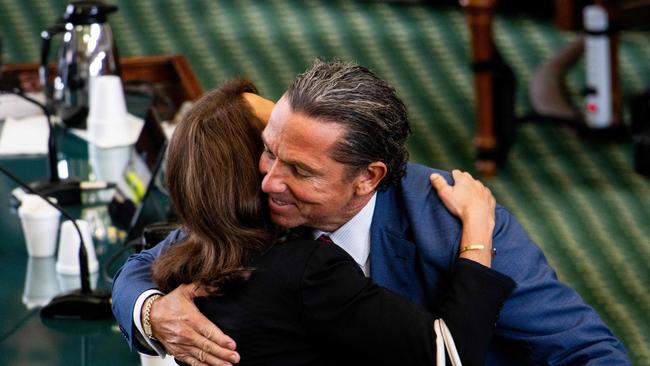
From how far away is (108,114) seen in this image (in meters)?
3.13

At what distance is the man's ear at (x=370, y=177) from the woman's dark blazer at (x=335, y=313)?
0.11 metres

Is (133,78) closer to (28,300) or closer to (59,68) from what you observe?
(59,68)

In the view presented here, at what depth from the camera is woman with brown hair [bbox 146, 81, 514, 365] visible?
59.6 inches

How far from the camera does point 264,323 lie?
5.15ft

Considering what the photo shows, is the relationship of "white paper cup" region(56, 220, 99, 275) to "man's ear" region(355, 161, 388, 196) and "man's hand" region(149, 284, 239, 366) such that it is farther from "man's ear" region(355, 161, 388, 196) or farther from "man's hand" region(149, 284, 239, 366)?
"man's ear" region(355, 161, 388, 196)

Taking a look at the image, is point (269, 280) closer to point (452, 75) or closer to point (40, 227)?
point (40, 227)

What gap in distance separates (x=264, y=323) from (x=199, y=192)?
19cm

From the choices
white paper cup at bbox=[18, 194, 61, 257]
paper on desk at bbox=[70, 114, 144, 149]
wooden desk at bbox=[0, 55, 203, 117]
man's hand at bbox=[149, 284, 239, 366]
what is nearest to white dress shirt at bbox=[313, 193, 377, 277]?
man's hand at bbox=[149, 284, 239, 366]

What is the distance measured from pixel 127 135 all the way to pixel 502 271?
167 cm

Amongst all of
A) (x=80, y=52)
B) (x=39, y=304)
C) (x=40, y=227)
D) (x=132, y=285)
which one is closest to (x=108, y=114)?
(x=80, y=52)

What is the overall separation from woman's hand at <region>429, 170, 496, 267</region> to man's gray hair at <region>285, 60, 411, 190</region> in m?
0.15

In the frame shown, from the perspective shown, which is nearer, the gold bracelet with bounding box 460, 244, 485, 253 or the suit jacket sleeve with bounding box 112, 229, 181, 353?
the gold bracelet with bounding box 460, 244, 485, 253

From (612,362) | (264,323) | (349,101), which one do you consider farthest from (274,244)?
(612,362)

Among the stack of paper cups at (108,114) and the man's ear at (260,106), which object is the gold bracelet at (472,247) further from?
the stack of paper cups at (108,114)
